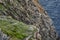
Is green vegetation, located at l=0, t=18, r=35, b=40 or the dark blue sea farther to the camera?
the dark blue sea

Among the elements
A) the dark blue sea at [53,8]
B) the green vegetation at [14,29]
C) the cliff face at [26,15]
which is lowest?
the dark blue sea at [53,8]

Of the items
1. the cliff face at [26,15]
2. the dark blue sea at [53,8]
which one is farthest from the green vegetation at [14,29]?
the dark blue sea at [53,8]

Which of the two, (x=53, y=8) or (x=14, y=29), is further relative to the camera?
(x=53, y=8)

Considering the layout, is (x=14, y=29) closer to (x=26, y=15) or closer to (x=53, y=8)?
(x=26, y=15)

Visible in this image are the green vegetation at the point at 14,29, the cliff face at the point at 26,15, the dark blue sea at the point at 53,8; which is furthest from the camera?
the dark blue sea at the point at 53,8

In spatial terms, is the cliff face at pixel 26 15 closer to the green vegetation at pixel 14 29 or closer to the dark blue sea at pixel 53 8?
the green vegetation at pixel 14 29

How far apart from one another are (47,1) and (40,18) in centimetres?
288

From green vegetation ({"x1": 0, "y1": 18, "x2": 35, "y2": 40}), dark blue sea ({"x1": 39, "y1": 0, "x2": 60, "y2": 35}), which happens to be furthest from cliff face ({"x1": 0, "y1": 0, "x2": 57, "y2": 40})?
dark blue sea ({"x1": 39, "y1": 0, "x2": 60, "y2": 35})

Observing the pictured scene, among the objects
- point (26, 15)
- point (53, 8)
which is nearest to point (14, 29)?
point (26, 15)

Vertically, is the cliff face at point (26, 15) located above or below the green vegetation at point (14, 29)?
below

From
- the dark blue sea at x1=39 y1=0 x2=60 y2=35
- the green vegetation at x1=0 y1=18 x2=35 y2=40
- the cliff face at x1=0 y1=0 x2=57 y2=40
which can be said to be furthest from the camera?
the dark blue sea at x1=39 y1=0 x2=60 y2=35

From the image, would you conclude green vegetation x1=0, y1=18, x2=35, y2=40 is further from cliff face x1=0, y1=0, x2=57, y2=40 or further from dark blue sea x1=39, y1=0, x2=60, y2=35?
dark blue sea x1=39, y1=0, x2=60, y2=35

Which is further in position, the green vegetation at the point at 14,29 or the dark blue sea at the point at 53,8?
the dark blue sea at the point at 53,8

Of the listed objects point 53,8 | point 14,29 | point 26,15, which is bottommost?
point 53,8
